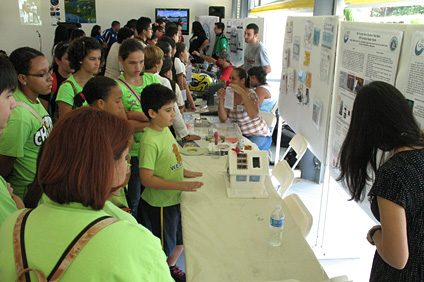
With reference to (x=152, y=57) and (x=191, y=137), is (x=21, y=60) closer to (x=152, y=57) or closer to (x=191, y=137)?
(x=152, y=57)

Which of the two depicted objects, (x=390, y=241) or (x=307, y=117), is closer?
(x=390, y=241)

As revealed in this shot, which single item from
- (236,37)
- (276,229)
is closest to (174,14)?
(236,37)

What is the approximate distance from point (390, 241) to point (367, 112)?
476 millimetres

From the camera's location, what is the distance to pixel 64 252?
80 cm

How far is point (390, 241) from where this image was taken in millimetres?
1286

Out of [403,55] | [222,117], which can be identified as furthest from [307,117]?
[403,55]

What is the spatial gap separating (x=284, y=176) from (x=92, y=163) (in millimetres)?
2047

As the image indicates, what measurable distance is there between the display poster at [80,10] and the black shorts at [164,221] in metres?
10.1

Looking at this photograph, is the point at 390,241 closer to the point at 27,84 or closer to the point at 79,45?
the point at 27,84

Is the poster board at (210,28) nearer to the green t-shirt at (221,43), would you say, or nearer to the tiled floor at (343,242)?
the green t-shirt at (221,43)

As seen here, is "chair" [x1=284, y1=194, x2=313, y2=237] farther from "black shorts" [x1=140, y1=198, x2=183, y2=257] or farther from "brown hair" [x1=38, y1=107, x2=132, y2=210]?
"brown hair" [x1=38, y1=107, x2=132, y2=210]

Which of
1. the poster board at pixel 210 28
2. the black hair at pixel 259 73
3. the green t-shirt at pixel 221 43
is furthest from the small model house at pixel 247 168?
the poster board at pixel 210 28

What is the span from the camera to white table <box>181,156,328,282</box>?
1.64 m

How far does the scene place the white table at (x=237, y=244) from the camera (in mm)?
1643
